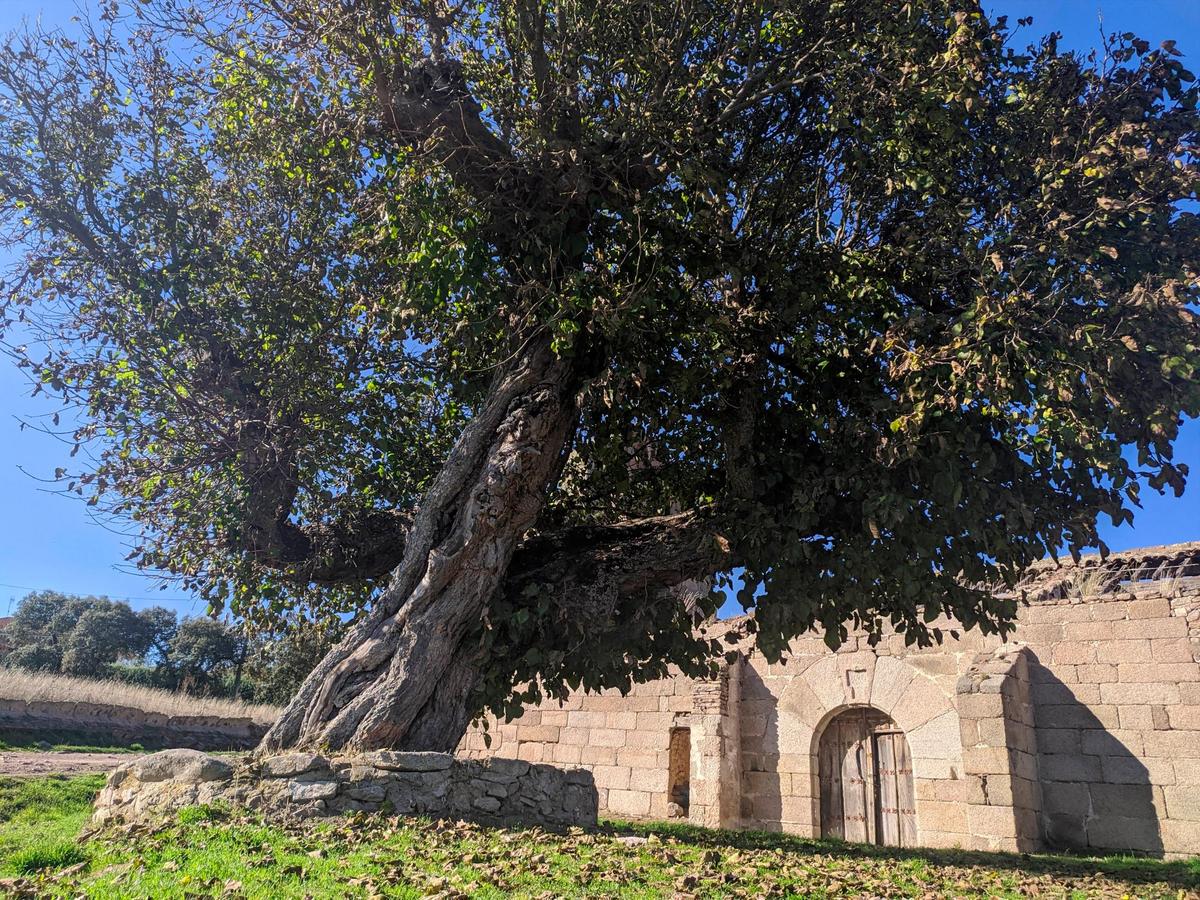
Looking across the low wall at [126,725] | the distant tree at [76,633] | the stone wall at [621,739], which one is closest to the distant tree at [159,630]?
the distant tree at [76,633]

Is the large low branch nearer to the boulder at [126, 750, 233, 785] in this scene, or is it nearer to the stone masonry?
the stone masonry

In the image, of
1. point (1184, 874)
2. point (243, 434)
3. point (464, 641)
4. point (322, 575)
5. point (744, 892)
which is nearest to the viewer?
point (744, 892)

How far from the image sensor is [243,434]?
9055mm

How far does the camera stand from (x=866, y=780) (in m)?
11.8

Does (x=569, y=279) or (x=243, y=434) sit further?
(x=243, y=434)

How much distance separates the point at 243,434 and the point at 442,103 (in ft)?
14.1

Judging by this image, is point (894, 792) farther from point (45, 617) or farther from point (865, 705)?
point (45, 617)

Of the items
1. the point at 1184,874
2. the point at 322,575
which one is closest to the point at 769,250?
the point at 322,575

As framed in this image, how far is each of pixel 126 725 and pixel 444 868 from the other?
1896cm

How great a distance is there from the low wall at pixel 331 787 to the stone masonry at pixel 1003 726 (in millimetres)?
3816

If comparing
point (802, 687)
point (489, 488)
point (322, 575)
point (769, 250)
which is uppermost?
point (769, 250)

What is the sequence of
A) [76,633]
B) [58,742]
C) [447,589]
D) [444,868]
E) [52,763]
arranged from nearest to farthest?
[444,868] → [447,589] → [52,763] → [58,742] → [76,633]

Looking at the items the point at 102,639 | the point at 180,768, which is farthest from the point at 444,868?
the point at 102,639

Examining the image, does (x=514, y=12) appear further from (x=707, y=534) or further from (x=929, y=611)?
(x=929, y=611)
